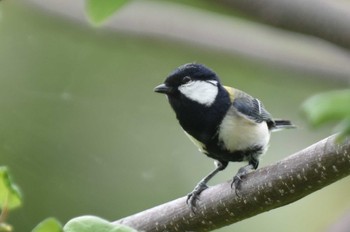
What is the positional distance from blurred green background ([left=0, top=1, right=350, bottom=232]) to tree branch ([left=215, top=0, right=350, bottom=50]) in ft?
5.54

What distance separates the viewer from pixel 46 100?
4.28m

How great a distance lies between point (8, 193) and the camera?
712 millimetres

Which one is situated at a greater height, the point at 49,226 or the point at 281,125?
the point at 49,226

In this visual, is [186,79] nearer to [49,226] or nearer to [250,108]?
[250,108]

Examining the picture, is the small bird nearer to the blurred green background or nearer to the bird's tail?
the bird's tail

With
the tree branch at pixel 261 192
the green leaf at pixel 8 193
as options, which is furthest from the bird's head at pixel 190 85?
the green leaf at pixel 8 193

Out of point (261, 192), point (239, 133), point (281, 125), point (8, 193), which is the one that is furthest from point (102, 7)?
point (281, 125)

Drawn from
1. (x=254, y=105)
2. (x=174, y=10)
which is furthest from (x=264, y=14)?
(x=174, y=10)

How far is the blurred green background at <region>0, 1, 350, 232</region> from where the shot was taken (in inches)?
148

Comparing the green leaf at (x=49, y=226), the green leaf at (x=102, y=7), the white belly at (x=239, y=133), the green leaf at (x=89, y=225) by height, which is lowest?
the white belly at (x=239, y=133)

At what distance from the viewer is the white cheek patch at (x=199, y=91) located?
1.88m

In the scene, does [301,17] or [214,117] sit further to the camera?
[214,117]

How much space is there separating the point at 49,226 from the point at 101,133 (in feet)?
12.9

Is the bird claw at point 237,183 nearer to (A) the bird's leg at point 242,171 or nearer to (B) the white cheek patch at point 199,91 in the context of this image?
(A) the bird's leg at point 242,171
